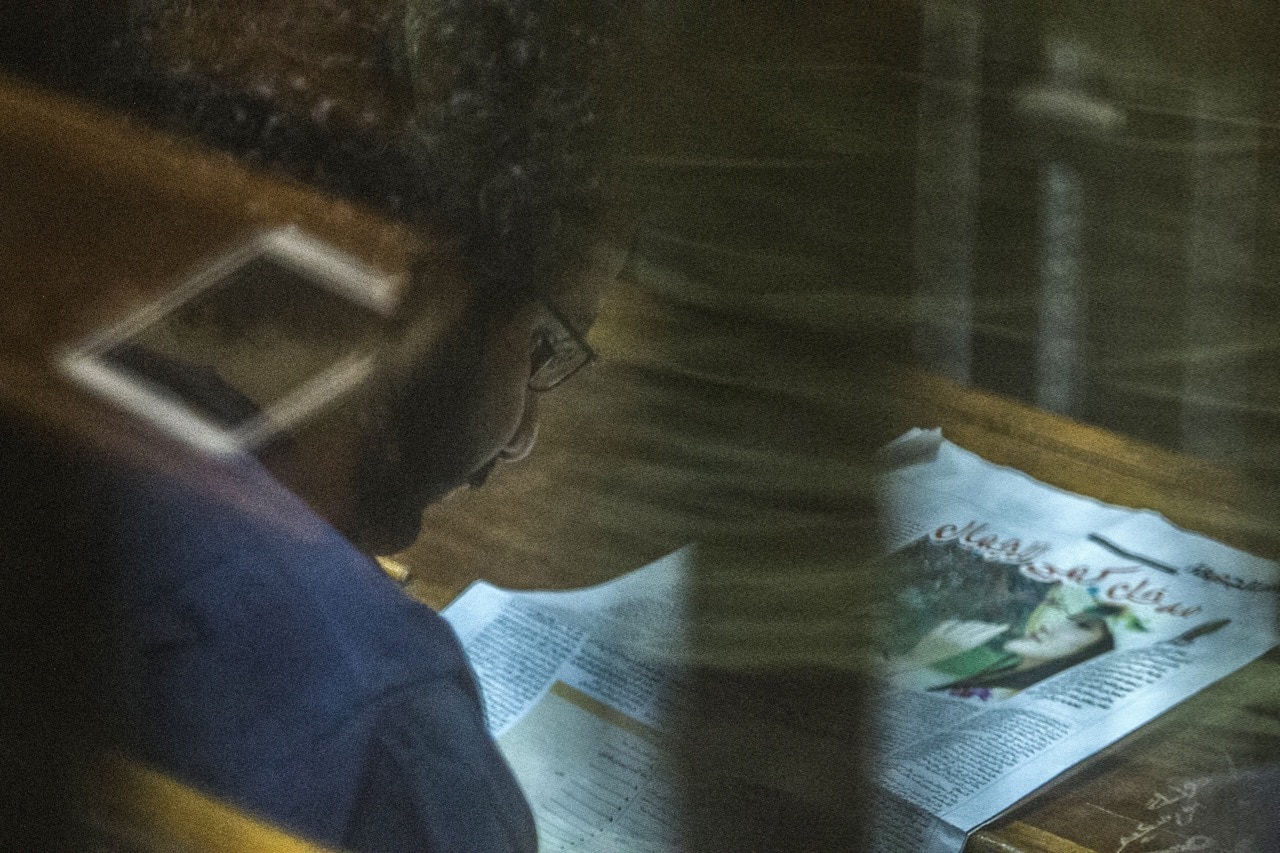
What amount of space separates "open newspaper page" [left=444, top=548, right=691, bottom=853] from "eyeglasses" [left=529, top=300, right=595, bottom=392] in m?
0.11

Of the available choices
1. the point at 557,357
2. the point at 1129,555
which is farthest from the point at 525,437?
the point at 1129,555

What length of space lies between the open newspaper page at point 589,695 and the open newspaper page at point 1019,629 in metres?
0.11

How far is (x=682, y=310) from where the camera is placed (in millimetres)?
672

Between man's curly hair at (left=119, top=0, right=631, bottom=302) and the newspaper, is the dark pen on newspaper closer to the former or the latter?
the newspaper

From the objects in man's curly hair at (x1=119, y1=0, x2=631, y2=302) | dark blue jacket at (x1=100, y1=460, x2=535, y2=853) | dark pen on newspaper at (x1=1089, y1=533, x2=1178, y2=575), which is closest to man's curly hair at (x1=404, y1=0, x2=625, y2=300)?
man's curly hair at (x1=119, y1=0, x2=631, y2=302)

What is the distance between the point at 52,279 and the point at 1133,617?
1.78 feet

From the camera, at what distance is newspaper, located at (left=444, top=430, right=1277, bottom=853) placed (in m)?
0.60

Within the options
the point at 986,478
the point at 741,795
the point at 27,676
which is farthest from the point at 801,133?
the point at 27,676

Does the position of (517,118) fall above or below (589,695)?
above

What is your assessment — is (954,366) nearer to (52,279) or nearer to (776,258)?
(776,258)

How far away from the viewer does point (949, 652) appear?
2.10ft

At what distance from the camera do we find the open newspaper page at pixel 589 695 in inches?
24.6

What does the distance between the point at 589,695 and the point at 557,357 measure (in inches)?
6.8

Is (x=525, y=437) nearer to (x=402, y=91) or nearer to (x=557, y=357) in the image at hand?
(x=557, y=357)
